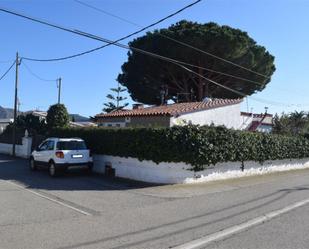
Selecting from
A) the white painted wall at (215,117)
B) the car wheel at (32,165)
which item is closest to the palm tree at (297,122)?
the white painted wall at (215,117)

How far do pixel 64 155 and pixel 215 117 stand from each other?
12124 millimetres

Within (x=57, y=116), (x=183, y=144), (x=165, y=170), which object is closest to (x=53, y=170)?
(x=165, y=170)

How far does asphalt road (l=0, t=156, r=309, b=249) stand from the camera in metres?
7.95

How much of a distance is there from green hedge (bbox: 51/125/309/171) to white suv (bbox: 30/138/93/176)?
1.29m

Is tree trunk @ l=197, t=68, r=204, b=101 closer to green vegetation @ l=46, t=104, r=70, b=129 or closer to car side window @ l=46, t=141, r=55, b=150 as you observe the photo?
green vegetation @ l=46, t=104, r=70, b=129

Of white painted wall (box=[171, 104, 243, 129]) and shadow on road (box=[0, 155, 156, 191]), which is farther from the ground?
white painted wall (box=[171, 104, 243, 129])

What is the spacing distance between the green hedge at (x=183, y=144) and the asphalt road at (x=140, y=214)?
50.2 inches

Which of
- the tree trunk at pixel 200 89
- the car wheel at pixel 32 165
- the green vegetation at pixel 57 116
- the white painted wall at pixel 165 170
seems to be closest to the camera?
the white painted wall at pixel 165 170

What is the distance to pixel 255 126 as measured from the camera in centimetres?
3912

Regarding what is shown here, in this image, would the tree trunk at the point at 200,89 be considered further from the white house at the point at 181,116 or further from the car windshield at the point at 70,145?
the car windshield at the point at 70,145

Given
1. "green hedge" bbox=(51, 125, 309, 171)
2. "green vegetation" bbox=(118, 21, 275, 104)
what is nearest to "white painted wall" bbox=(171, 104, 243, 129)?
"green hedge" bbox=(51, 125, 309, 171)

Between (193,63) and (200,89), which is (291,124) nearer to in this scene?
(200,89)

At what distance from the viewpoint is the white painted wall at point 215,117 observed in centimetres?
2525

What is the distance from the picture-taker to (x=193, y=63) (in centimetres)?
3741
